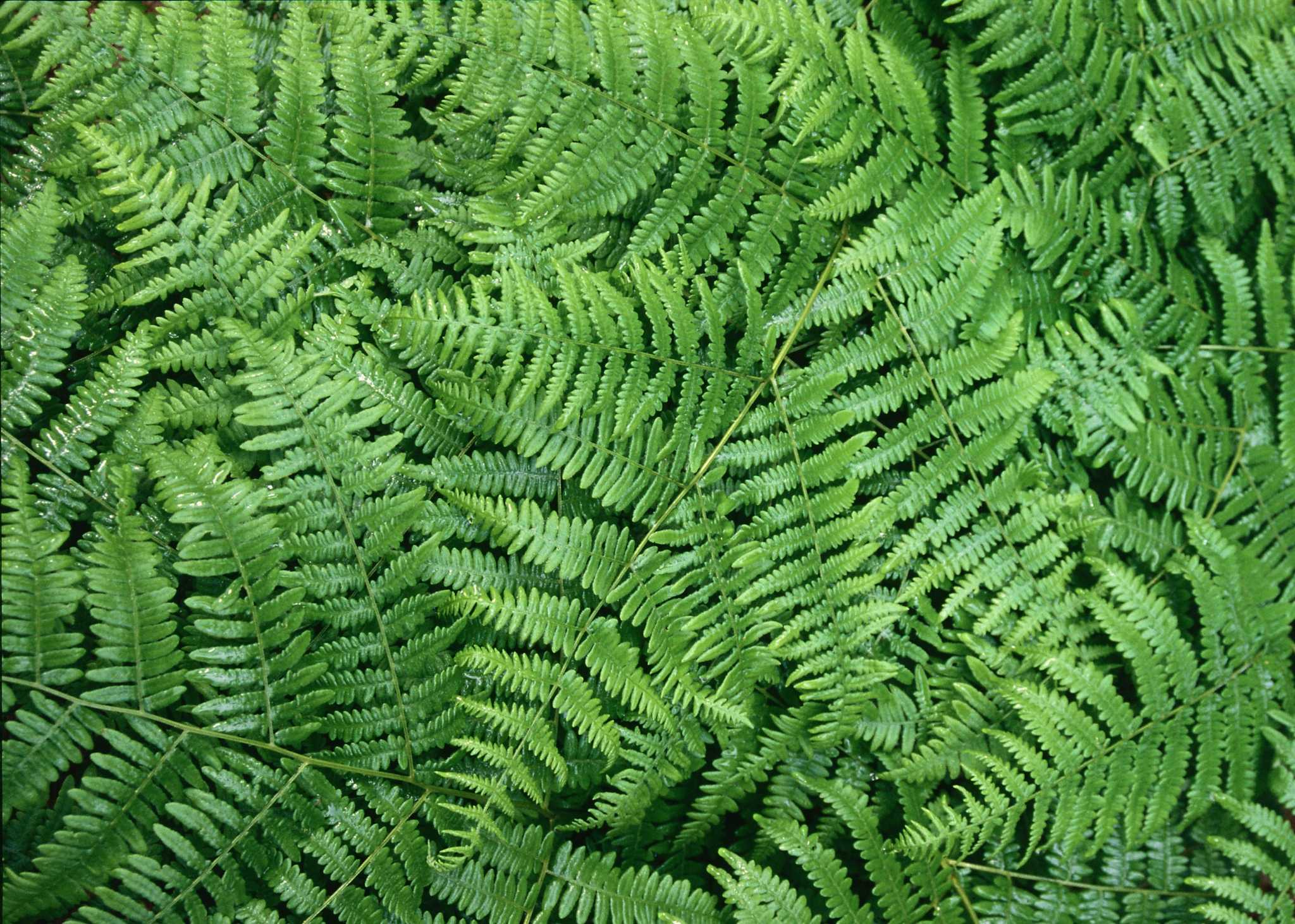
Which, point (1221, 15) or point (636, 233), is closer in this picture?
point (636, 233)

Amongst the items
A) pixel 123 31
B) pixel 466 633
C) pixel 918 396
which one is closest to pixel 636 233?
pixel 918 396

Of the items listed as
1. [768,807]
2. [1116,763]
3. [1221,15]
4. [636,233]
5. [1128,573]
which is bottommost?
[768,807]

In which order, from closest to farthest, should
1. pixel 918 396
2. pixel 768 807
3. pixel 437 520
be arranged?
pixel 437 520 < pixel 768 807 < pixel 918 396

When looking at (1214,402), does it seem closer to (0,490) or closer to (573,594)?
(573,594)

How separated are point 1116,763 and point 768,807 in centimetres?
91

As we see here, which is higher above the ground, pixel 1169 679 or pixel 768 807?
pixel 1169 679

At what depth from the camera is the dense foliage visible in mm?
2021

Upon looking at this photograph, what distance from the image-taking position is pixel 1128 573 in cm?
236

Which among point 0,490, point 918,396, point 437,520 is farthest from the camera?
point 918,396

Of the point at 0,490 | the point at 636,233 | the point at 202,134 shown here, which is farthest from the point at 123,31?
the point at 636,233

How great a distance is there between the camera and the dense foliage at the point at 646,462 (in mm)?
2021

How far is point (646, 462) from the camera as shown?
225cm

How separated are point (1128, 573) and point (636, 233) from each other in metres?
1.59

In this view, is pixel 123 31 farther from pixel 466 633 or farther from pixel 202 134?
pixel 466 633
